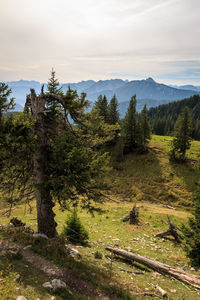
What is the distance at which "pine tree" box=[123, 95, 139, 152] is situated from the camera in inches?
1783

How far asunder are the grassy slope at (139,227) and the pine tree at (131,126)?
440cm

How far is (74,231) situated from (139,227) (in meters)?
8.57

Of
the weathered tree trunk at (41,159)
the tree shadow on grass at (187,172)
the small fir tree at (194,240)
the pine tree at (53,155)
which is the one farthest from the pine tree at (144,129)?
the weathered tree trunk at (41,159)

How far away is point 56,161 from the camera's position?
29.2 feet

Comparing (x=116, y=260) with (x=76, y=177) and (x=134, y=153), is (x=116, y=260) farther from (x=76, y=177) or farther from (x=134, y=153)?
(x=134, y=153)

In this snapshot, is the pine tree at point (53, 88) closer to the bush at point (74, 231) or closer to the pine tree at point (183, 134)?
the bush at point (74, 231)

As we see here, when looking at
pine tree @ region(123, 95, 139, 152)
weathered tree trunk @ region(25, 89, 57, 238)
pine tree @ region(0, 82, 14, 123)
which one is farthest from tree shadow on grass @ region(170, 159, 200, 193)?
pine tree @ region(0, 82, 14, 123)

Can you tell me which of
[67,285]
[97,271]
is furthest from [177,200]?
[67,285]

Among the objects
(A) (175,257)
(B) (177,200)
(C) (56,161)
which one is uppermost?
(C) (56,161)

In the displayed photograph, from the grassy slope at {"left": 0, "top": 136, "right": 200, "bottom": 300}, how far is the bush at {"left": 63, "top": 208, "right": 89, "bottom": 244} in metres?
0.99

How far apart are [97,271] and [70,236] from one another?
15.8 ft

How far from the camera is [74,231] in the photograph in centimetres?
1277

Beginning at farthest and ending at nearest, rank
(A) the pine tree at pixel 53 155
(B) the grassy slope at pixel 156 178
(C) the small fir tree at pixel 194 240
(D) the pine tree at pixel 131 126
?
(D) the pine tree at pixel 131 126, (B) the grassy slope at pixel 156 178, (C) the small fir tree at pixel 194 240, (A) the pine tree at pixel 53 155

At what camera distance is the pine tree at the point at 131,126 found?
4528 centimetres
